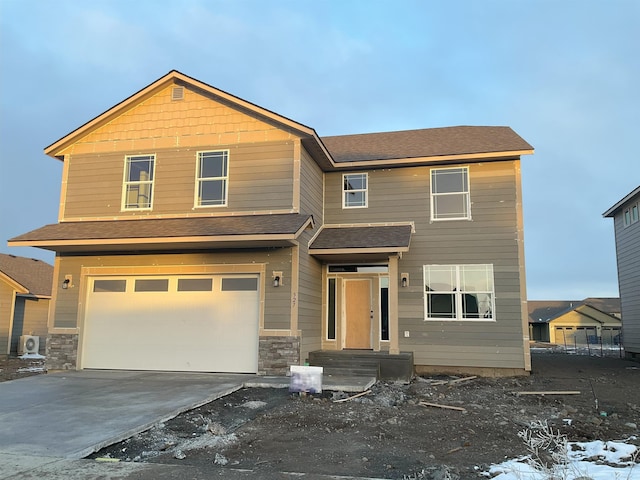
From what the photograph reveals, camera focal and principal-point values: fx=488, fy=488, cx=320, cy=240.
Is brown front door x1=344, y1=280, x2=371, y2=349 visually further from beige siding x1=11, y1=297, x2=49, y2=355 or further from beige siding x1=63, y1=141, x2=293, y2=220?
beige siding x1=11, y1=297, x2=49, y2=355

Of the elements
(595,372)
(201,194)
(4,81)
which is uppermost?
(4,81)

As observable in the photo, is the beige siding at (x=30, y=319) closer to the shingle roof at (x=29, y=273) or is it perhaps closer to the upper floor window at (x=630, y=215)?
the shingle roof at (x=29, y=273)

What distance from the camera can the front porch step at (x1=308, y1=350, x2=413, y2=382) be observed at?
11.5 m

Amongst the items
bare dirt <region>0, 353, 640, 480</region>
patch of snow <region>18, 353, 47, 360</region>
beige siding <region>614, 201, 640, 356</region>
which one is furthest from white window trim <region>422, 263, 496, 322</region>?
patch of snow <region>18, 353, 47, 360</region>

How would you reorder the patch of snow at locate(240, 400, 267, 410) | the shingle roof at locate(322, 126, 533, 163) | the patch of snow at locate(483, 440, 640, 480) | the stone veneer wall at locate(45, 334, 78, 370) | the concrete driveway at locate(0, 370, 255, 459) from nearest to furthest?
the patch of snow at locate(483, 440, 640, 480), the concrete driveway at locate(0, 370, 255, 459), the patch of snow at locate(240, 400, 267, 410), the stone veneer wall at locate(45, 334, 78, 370), the shingle roof at locate(322, 126, 533, 163)

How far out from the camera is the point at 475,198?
1316cm

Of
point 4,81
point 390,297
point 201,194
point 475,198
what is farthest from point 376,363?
point 4,81

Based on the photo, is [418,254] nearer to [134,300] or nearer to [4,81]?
[134,300]

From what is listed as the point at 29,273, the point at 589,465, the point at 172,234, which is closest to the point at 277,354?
the point at 172,234

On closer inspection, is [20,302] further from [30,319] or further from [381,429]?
[381,429]

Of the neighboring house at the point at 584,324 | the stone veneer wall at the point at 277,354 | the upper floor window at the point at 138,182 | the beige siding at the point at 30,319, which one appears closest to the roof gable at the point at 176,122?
the upper floor window at the point at 138,182

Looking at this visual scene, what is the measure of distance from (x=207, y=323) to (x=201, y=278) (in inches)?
44.3

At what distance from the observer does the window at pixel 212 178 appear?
1226 cm

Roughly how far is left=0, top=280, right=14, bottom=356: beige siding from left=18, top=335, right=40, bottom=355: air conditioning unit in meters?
0.52
